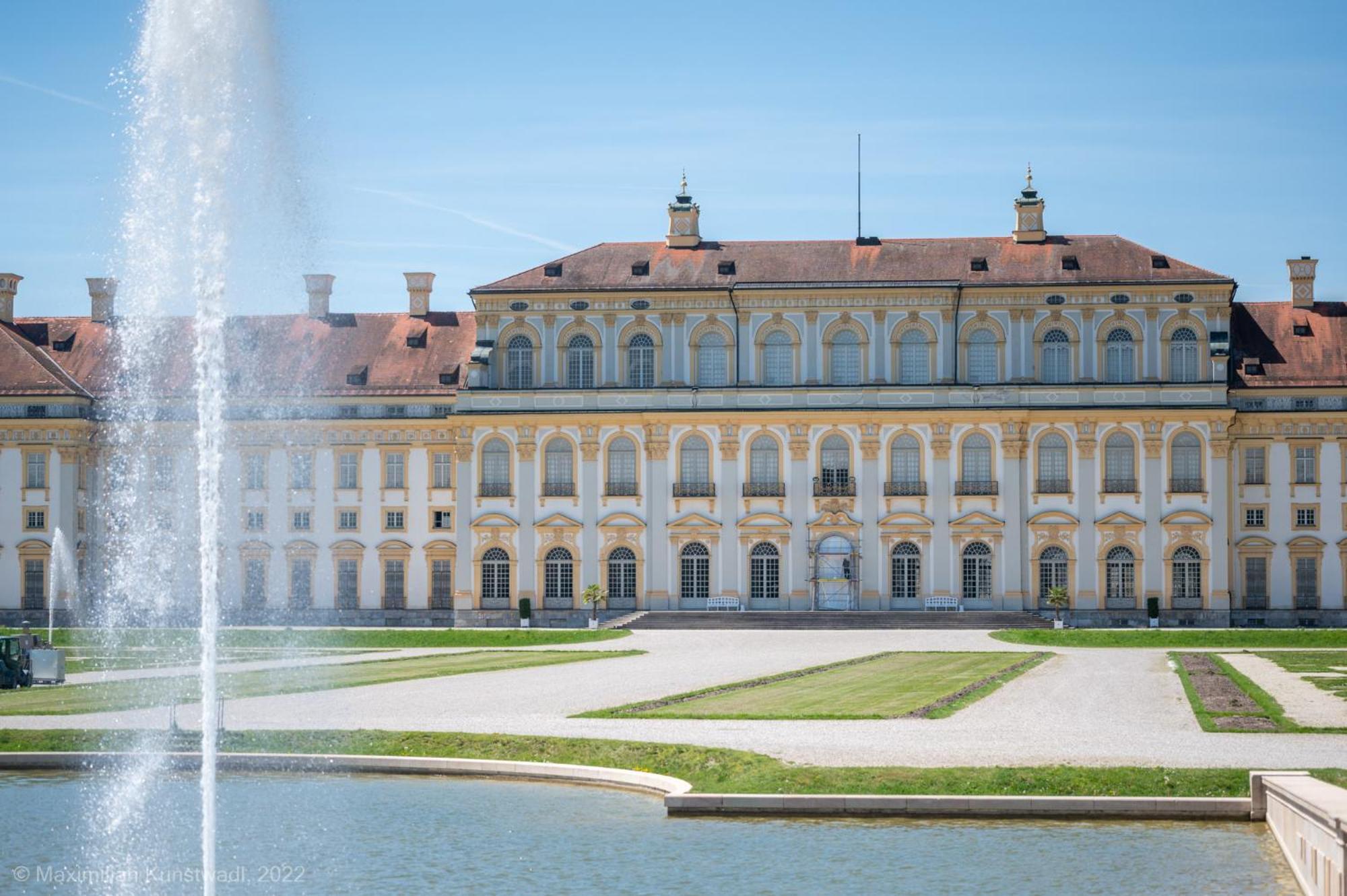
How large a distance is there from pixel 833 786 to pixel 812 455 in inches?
1797

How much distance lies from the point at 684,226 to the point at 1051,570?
1838 cm

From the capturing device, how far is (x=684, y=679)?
134 feet

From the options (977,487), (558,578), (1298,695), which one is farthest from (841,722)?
(558,578)

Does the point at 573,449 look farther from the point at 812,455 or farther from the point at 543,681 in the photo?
the point at 543,681

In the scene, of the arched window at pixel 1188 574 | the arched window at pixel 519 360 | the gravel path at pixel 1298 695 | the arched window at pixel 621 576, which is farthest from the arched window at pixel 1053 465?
the gravel path at pixel 1298 695

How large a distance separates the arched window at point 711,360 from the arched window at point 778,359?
4.76 ft

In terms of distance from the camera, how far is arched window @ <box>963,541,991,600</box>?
222 ft

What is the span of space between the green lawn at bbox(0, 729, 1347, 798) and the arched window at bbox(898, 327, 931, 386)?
43132mm

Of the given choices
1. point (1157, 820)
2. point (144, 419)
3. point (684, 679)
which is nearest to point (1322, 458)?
point (684, 679)

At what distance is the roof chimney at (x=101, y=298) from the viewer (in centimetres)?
7550

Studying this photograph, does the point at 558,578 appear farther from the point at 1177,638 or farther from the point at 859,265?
the point at 1177,638

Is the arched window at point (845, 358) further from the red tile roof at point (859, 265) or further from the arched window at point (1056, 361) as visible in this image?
the arched window at point (1056, 361)

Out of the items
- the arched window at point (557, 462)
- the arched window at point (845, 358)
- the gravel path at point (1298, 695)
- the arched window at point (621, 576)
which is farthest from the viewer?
the arched window at point (557, 462)

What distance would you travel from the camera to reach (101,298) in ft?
250
